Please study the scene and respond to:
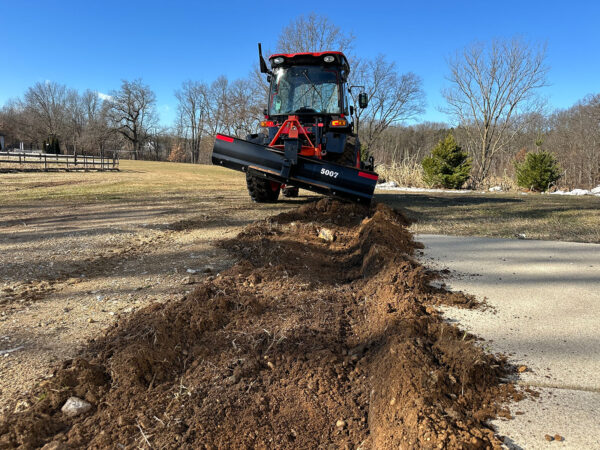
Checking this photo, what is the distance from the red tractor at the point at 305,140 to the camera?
6.05m

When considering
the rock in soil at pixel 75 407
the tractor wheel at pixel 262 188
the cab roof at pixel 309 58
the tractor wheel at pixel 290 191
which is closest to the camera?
the rock in soil at pixel 75 407

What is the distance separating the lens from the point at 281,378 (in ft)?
6.14

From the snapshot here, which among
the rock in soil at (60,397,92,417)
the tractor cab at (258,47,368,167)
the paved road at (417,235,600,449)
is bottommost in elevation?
the rock in soil at (60,397,92,417)

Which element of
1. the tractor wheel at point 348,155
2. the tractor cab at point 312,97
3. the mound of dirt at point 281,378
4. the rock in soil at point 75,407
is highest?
the tractor cab at point 312,97

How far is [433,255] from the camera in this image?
13.1 feet

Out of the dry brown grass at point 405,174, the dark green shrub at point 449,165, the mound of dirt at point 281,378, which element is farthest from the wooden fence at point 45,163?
the mound of dirt at point 281,378

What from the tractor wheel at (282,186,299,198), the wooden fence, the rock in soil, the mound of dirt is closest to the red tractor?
the tractor wheel at (282,186,299,198)

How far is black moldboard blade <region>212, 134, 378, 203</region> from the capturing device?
5.95m

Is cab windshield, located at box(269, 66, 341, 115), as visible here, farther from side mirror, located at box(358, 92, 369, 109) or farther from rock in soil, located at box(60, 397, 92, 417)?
rock in soil, located at box(60, 397, 92, 417)

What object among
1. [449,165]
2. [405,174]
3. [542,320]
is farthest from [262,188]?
[405,174]

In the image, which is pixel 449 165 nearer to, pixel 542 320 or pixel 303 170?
pixel 303 170

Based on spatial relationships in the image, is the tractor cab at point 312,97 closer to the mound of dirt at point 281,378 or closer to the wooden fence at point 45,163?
the mound of dirt at point 281,378

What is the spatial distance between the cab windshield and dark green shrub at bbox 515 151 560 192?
14038 millimetres

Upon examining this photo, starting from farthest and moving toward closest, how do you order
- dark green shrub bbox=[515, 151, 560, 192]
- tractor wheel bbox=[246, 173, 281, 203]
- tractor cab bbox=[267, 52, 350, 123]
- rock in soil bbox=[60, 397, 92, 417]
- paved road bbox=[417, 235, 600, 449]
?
dark green shrub bbox=[515, 151, 560, 192]
tractor wheel bbox=[246, 173, 281, 203]
tractor cab bbox=[267, 52, 350, 123]
rock in soil bbox=[60, 397, 92, 417]
paved road bbox=[417, 235, 600, 449]
